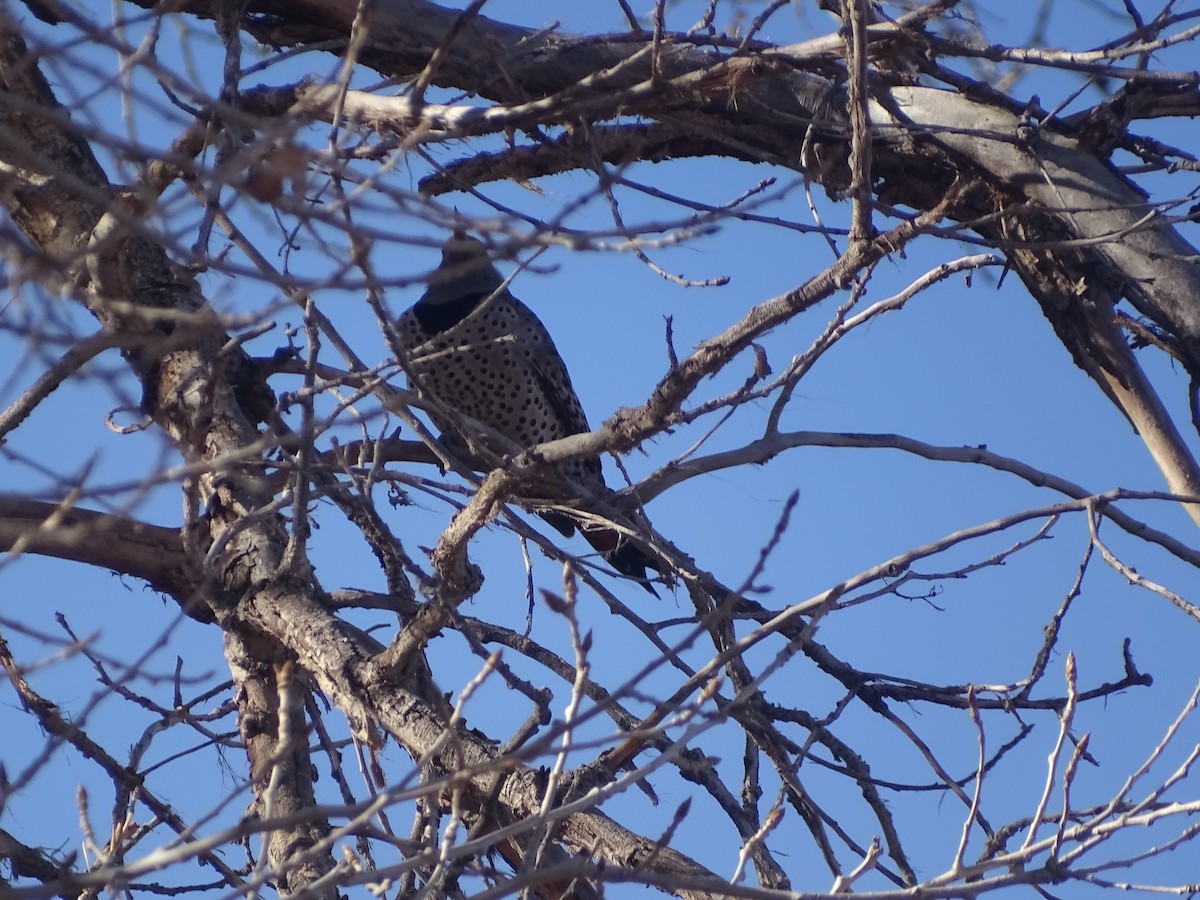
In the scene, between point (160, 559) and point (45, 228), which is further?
point (45, 228)

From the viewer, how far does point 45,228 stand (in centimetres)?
374

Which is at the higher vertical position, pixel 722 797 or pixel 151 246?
pixel 151 246

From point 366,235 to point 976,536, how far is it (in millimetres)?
1417

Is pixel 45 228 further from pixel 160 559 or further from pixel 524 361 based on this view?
pixel 524 361

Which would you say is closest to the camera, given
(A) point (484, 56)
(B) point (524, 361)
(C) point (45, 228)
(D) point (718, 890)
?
(D) point (718, 890)

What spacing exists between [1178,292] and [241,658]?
2.72 metres

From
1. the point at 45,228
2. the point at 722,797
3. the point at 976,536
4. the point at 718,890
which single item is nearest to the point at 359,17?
the point at 718,890

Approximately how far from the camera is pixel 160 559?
3471 millimetres

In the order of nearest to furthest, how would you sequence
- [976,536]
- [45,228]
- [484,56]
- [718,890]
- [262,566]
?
1. [718,890]
2. [976,536]
3. [262,566]
4. [45,228]
5. [484,56]

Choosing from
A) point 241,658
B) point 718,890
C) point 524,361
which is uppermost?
point 524,361

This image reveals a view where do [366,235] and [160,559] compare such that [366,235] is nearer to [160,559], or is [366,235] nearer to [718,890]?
[718,890]

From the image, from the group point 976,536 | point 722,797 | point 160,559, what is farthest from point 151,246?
point 976,536

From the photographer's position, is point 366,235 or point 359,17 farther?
point 359,17

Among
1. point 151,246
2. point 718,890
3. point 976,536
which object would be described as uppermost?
point 151,246
